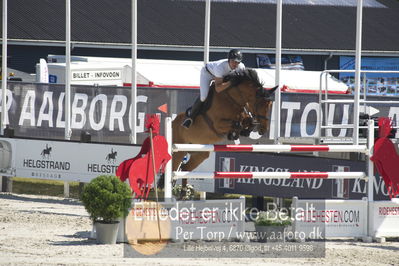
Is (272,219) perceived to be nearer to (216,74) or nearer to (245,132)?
(245,132)

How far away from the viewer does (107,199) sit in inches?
437

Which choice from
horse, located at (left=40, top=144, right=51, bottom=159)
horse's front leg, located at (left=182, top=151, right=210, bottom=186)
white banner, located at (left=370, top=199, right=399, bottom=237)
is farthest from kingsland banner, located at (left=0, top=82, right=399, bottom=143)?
white banner, located at (left=370, top=199, right=399, bottom=237)

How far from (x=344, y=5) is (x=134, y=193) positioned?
34059 mm

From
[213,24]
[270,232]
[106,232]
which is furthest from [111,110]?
[213,24]

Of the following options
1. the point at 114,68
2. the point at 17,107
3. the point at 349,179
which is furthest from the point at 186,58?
the point at 349,179

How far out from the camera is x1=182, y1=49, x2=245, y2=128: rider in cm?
1288

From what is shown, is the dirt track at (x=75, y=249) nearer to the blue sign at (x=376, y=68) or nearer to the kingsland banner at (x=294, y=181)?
the kingsland banner at (x=294, y=181)

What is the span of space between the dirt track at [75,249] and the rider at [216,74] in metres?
2.29

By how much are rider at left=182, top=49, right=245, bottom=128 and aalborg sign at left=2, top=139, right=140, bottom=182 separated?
285 cm

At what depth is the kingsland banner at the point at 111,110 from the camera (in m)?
17.3

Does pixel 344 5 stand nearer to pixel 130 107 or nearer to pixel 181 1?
pixel 181 1

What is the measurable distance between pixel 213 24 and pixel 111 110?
22.7 metres

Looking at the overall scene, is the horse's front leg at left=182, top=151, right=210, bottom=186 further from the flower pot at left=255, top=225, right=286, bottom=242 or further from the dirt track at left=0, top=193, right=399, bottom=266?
the flower pot at left=255, top=225, right=286, bottom=242

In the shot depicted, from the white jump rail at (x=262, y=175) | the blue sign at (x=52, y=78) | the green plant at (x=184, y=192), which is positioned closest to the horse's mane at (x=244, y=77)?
the white jump rail at (x=262, y=175)
